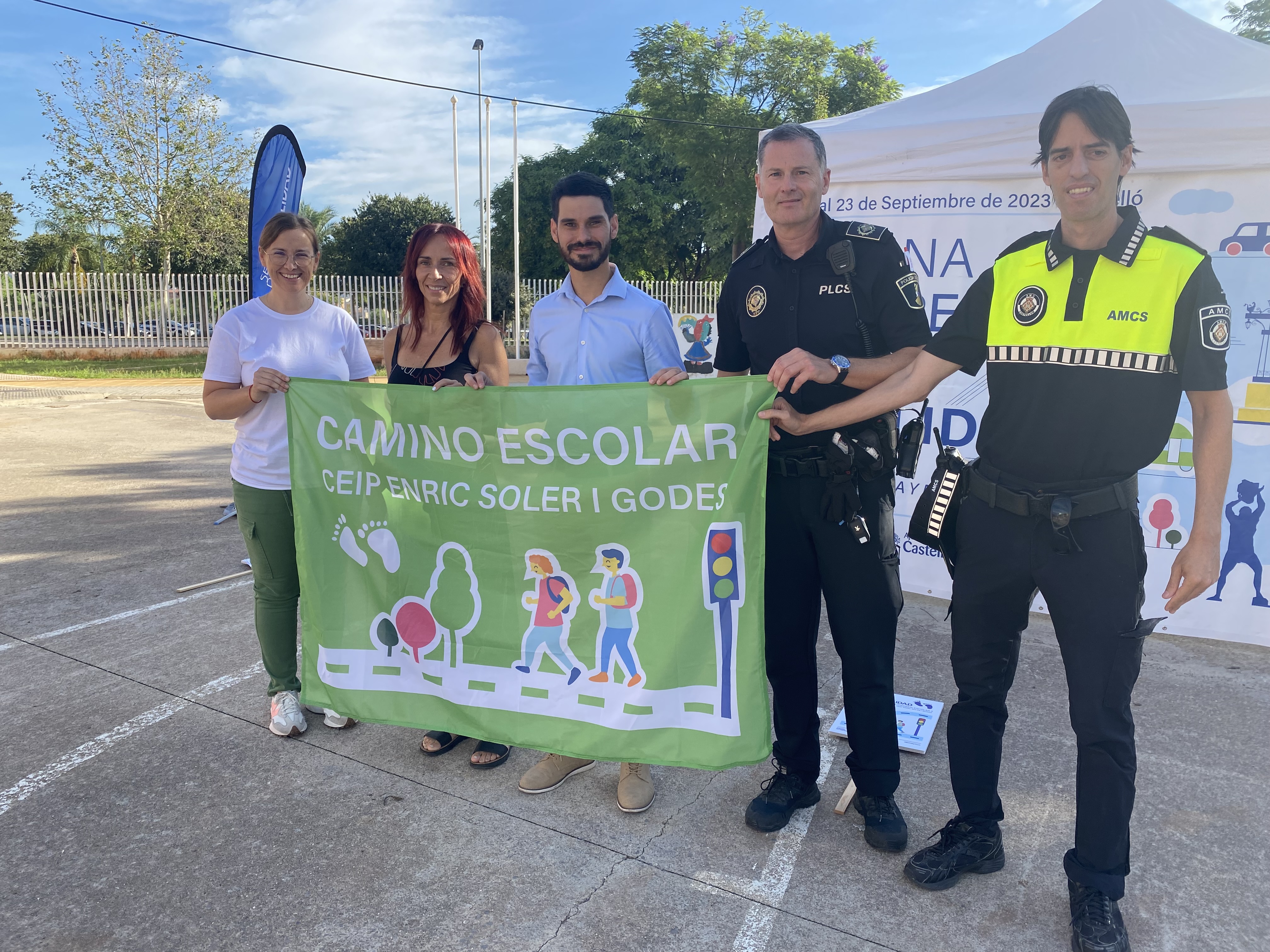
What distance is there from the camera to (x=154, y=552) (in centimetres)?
590

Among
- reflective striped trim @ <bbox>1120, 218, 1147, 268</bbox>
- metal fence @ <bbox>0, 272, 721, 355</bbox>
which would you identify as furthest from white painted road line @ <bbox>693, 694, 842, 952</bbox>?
metal fence @ <bbox>0, 272, 721, 355</bbox>

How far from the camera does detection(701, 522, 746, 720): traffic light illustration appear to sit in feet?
8.70

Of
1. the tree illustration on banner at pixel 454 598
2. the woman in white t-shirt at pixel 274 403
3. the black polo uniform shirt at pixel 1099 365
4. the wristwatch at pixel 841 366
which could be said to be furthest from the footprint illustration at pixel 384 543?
the black polo uniform shirt at pixel 1099 365

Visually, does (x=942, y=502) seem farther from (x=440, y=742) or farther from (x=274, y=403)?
(x=274, y=403)

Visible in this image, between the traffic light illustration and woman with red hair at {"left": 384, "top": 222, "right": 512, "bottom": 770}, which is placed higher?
woman with red hair at {"left": 384, "top": 222, "right": 512, "bottom": 770}

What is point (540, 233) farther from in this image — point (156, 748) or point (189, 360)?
point (156, 748)

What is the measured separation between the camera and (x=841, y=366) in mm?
2549

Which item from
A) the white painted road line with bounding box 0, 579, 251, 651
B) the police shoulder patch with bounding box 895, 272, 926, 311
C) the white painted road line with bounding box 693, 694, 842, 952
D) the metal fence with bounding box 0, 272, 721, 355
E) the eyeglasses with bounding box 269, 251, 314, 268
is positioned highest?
the metal fence with bounding box 0, 272, 721, 355

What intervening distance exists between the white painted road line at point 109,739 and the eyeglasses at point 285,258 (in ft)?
6.24

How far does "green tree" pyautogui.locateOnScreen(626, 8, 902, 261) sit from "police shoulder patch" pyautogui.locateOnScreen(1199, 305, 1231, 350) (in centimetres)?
2083

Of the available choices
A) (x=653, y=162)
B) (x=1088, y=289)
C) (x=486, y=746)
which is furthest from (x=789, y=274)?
(x=653, y=162)

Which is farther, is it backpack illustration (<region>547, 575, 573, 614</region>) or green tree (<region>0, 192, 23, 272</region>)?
green tree (<region>0, 192, 23, 272</region>)

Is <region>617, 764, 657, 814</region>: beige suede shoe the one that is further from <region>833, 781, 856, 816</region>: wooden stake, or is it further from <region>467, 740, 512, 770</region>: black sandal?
<region>833, 781, 856, 816</region>: wooden stake

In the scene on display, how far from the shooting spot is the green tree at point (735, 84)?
2220cm
